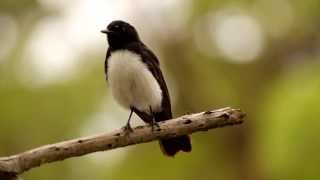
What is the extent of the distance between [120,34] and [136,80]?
0.28 metres

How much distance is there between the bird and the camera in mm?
4660

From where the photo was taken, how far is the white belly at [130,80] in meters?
4.65

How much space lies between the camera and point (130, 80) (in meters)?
4.67

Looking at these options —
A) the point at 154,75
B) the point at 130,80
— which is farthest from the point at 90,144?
the point at 154,75

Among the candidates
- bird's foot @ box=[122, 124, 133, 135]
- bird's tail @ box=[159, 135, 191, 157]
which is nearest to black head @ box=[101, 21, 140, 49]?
bird's tail @ box=[159, 135, 191, 157]

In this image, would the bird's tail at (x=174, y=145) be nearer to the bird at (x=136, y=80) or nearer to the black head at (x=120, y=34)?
the bird at (x=136, y=80)

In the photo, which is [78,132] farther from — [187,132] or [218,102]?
[187,132]

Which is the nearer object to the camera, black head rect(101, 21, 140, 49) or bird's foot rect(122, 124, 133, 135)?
bird's foot rect(122, 124, 133, 135)

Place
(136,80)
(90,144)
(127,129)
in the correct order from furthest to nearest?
Answer: (136,80)
(127,129)
(90,144)

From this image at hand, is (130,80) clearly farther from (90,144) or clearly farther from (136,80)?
(90,144)

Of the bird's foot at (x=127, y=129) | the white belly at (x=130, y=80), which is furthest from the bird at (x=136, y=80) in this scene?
the bird's foot at (x=127, y=129)

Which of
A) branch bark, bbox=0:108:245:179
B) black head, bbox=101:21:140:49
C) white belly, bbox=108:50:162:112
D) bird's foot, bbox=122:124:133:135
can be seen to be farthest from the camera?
black head, bbox=101:21:140:49

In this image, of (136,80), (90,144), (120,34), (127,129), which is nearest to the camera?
(90,144)

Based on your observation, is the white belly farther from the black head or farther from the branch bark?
the branch bark
